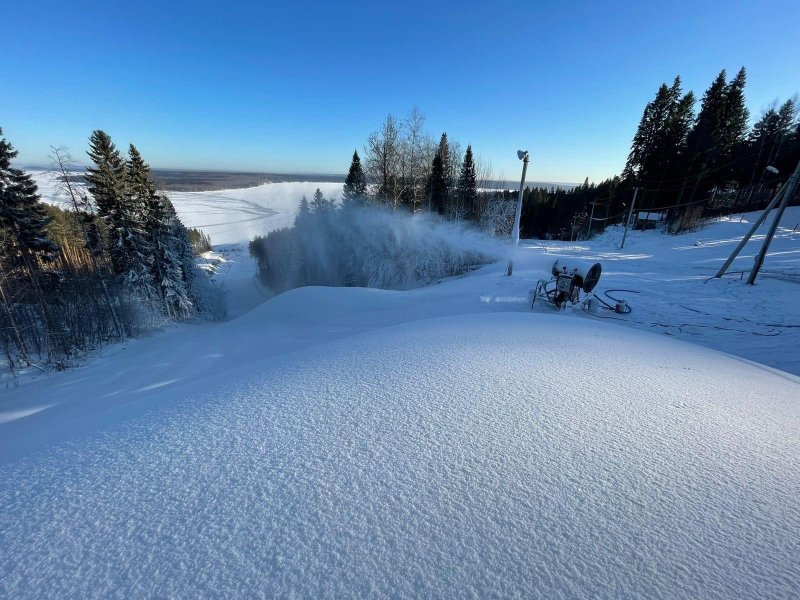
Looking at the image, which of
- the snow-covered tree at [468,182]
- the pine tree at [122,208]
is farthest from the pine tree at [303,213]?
the snow-covered tree at [468,182]

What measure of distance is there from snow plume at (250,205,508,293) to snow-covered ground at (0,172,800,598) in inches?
726

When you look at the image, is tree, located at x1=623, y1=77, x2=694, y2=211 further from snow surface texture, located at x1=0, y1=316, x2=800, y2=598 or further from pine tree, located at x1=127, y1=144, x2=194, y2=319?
pine tree, located at x1=127, y1=144, x2=194, y2=319

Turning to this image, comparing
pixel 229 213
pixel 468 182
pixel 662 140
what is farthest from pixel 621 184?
pixel 229 213

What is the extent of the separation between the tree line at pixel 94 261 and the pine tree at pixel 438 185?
67.0 feet

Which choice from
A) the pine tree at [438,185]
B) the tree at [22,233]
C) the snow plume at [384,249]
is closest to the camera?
the tree at [22,233]

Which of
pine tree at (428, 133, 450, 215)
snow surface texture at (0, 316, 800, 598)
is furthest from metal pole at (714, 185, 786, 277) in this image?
pine tree at (428, 133, 450, 215)

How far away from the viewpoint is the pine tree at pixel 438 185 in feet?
89.7

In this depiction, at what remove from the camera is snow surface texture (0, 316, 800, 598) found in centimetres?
127

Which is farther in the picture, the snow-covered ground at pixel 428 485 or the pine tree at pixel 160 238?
the pine tree at pixel 160 238

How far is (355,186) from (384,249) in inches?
344

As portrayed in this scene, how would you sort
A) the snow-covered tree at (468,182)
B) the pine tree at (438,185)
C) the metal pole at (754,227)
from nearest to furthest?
the metal pole at (754,227) → the pine tree at (438,185) → the snow-covered tree at (468,182)

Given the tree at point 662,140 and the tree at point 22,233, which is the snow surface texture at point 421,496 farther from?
the tree at point 662,140

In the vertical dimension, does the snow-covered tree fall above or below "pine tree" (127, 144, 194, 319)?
above

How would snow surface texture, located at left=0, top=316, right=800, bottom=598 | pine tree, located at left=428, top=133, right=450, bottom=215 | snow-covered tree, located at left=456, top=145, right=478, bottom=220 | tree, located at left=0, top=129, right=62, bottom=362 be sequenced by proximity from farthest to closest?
snow-covered tree, located at left=456, top=145, right=478, bottom=220 → pine tree, located at left=428, top=133, right=450, bottom=215 → tree, located at left=0, top=129, right=62, bottom=362 → snow surface texture, located at left=0, top=316, right=800, bottom=598
